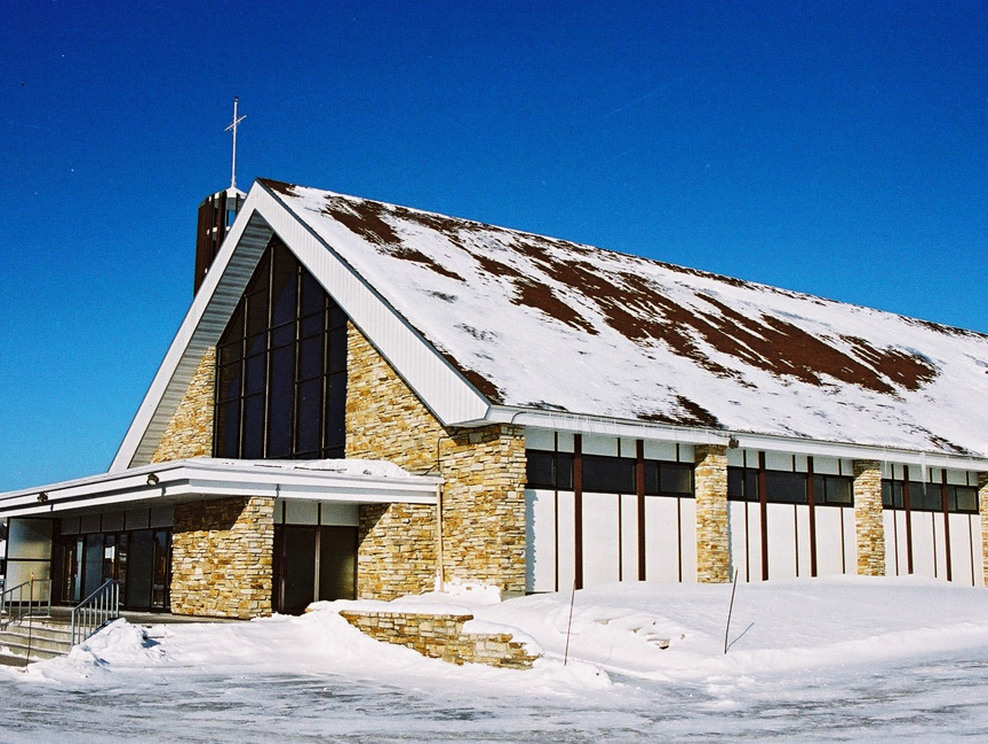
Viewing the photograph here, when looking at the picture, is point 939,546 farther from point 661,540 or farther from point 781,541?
point 661,540

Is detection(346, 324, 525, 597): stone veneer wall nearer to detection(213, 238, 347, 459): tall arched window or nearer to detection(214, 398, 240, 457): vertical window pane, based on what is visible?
detection(213, 238, 347, 459): tall arched window

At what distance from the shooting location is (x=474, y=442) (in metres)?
21.1

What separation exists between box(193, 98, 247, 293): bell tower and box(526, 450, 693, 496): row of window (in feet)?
58.0

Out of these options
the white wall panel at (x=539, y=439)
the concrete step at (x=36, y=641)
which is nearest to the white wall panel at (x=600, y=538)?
the white wall panel at (x=539, y=439)

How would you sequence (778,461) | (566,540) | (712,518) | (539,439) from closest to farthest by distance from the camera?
(539,439) < (566,540) < (712,518) < (778,461)

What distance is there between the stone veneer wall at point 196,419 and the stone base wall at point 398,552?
898 cm

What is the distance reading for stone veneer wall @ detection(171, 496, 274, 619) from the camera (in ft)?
67.6

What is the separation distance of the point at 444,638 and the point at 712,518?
329 inches

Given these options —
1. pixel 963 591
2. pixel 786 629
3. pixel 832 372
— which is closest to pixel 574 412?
pixel 786 629

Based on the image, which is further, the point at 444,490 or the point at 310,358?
the point at 310,358

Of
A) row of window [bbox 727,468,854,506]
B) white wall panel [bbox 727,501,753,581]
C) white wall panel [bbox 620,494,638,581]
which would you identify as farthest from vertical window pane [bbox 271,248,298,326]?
white wall panel [bbox 727,501,753,581]

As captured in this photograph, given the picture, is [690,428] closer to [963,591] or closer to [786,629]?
[786,629]

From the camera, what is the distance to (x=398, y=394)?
2303 cm

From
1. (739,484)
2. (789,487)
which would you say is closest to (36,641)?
(739,484)
